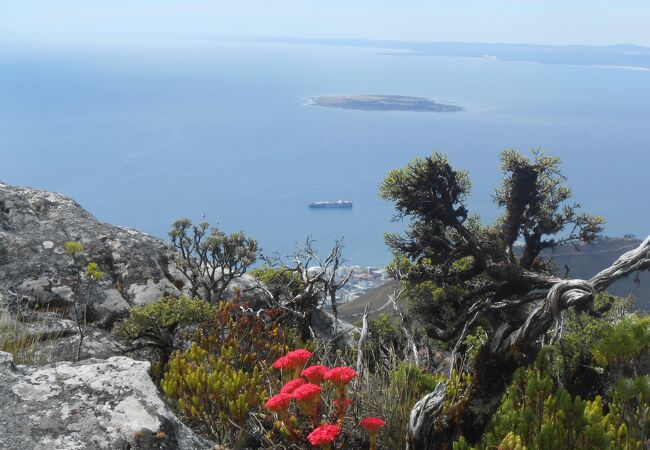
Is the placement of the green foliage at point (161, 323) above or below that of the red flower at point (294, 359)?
below

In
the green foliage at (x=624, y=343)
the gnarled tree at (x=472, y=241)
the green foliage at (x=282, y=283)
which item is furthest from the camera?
the gnarled tree at (x=472, y=241)

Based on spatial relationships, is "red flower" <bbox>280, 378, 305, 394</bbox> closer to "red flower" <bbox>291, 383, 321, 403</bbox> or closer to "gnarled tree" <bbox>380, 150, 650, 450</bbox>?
"red flower" <bbox>291, 383, 321, 403</bbox>

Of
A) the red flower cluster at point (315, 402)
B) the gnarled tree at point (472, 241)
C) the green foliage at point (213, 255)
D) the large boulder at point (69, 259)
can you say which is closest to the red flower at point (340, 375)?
the red flower cluster at point (315, 402)

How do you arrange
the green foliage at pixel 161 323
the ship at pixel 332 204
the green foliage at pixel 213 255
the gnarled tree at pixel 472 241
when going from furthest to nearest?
the ship at pixel 332 204 → the gnarled tree at pixel 472 241 → the green foliage at pixel 213 255 → the green foliage at pixel 161 323

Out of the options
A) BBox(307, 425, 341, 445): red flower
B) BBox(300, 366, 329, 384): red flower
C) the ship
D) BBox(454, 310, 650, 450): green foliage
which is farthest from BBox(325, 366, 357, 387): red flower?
the ship

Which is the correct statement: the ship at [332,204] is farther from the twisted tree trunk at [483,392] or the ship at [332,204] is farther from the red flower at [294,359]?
the twisted tree trunk at [483,392]

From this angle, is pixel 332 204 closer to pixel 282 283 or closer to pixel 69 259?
pixel 282 283

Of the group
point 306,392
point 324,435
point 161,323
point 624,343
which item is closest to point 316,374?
point 306,392

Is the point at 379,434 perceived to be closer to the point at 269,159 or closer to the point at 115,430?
the point at 115,430

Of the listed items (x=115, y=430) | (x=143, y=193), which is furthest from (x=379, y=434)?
(x=143, y=193)

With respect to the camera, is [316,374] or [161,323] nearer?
[316,374]

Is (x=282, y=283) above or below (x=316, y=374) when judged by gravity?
below
